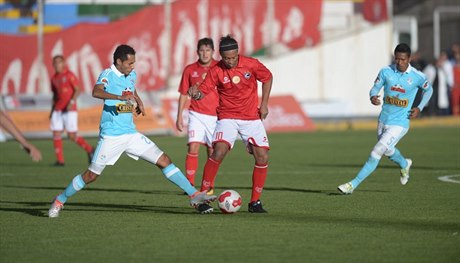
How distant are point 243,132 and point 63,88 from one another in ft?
34.1

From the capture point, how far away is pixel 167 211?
13586 millimetres

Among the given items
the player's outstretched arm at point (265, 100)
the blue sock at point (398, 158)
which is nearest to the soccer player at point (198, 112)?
the blue sock at point (398, 158)

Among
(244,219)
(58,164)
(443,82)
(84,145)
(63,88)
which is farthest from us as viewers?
(443,82)

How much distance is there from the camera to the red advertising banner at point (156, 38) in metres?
32.7

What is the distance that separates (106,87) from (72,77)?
1052cm

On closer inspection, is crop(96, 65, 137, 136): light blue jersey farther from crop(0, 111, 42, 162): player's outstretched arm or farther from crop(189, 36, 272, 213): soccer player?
crop(0, 111, 42, 162): player's outstretched arm

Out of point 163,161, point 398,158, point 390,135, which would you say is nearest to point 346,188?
point 390,135

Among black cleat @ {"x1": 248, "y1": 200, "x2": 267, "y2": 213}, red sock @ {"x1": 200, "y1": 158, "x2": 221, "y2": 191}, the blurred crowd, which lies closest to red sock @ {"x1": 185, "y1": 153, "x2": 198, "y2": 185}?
red sock @ {"x1": 200, "y1": 158, "x2": 221, "y2": 191}

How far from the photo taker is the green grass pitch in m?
9.99

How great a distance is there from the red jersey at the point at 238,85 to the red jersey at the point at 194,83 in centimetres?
281

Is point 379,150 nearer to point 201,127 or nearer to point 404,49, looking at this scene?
point 404,49

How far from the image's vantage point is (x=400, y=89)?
15531 mm

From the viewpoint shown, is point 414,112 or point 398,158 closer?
point 414,112

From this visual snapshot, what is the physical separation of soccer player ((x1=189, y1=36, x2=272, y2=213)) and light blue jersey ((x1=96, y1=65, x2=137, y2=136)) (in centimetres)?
95
